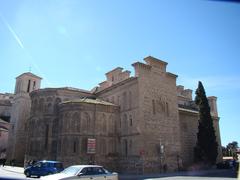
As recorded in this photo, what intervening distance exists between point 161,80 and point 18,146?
2968cm

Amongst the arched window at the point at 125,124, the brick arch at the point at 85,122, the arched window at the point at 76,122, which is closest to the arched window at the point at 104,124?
the brick arch at the point at 85,122

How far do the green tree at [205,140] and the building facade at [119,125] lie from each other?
3100 mm

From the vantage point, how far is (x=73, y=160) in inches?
1185

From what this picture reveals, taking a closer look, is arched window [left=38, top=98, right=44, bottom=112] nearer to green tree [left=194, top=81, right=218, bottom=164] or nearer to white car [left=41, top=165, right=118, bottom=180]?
green tree [left=194, top=81, right=218, bottom=164]

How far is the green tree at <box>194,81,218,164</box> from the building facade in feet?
10.2

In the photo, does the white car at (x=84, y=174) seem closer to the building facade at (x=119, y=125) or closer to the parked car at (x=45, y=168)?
the parked car at (x=45, y=168)

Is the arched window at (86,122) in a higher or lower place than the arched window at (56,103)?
lower

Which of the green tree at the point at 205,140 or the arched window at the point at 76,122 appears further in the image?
the green tree at the point at 205,140

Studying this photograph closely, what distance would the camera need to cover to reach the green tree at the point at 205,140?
36.6 m

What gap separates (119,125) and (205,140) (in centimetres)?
1364

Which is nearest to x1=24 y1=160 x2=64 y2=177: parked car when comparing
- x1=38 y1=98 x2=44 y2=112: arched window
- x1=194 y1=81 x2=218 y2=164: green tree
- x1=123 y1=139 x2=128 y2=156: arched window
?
x1=123 y1=139 x2=128 y2=156: arched window

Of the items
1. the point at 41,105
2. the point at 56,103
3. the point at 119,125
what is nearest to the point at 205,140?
the point at 119,125

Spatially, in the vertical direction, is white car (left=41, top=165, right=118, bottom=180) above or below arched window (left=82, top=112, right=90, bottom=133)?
below

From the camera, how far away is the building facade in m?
30.8
